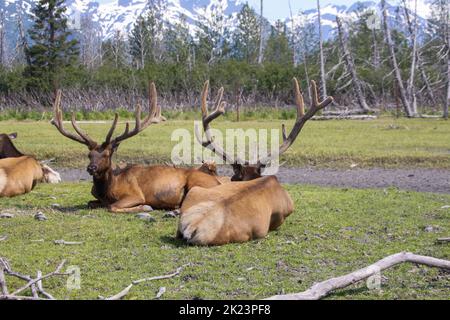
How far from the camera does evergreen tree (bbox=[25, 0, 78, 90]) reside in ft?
141

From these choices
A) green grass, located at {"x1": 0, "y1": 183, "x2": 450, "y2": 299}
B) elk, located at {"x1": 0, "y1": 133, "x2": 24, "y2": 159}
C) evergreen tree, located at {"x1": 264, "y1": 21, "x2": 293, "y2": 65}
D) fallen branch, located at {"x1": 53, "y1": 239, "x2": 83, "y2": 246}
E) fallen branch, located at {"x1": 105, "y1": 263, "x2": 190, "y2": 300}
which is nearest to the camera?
fallen branch, located at {"x1": 105, "y1": 263, "x2": 190, "y2": 300}

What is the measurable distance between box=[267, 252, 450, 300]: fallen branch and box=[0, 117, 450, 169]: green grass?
8.55 m

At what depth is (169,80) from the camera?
1524 inches

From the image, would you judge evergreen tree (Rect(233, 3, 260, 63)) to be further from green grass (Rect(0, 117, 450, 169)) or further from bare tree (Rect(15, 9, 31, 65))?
green grass (Rect(0, 117, 450, 169))

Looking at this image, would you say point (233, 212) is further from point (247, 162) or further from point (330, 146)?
point (330, 146)

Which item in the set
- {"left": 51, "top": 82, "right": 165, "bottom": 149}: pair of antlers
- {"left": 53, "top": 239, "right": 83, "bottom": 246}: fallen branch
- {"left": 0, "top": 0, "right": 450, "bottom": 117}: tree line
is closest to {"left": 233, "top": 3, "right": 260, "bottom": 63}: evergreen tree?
{"left": 0, "top": 0, "right": 450, "bottom": 117}: tree line

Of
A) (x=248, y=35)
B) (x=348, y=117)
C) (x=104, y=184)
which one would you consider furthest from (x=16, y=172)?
(x=248, y=35)

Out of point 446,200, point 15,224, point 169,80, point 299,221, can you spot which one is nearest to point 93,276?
point 15,224

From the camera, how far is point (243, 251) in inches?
257

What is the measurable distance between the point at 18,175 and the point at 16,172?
6 cm

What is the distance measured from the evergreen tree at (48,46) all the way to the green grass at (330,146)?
22568mm

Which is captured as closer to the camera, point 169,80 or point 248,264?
point 248,264

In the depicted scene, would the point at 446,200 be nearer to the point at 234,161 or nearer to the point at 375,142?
the point at 234,161
